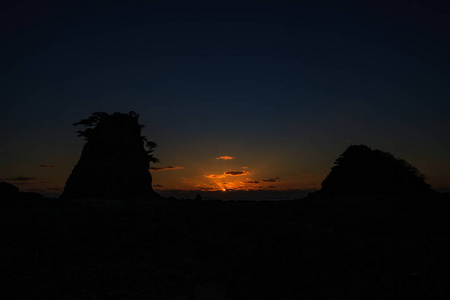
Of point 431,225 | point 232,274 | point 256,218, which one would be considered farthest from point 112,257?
point 431,225

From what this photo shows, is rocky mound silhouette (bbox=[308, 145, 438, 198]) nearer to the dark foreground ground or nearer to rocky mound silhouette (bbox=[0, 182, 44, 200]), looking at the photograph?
the dark foreground ground

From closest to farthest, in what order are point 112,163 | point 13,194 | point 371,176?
point 13,194 < point 371,176 < point 112,163

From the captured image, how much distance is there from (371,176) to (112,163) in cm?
2722

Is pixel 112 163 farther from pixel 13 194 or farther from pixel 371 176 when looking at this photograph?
pixel 371 176

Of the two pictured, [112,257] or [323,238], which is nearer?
[112,257]

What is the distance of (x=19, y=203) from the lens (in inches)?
616

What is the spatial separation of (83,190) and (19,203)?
13.1m

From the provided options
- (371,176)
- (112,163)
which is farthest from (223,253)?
(112,163)

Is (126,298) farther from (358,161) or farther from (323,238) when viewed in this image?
(358,161)

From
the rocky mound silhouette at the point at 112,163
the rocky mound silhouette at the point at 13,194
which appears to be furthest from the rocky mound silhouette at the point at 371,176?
the rocky mound silhouette at the point at 13,194

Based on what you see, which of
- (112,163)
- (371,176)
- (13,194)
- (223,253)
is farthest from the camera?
(112,163)

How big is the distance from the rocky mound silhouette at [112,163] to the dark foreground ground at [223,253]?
44.6ft

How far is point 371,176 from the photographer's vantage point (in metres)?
25.4

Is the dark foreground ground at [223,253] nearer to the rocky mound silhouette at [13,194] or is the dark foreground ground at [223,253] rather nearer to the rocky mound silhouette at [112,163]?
the rocky mound silhouette at [13,194]
